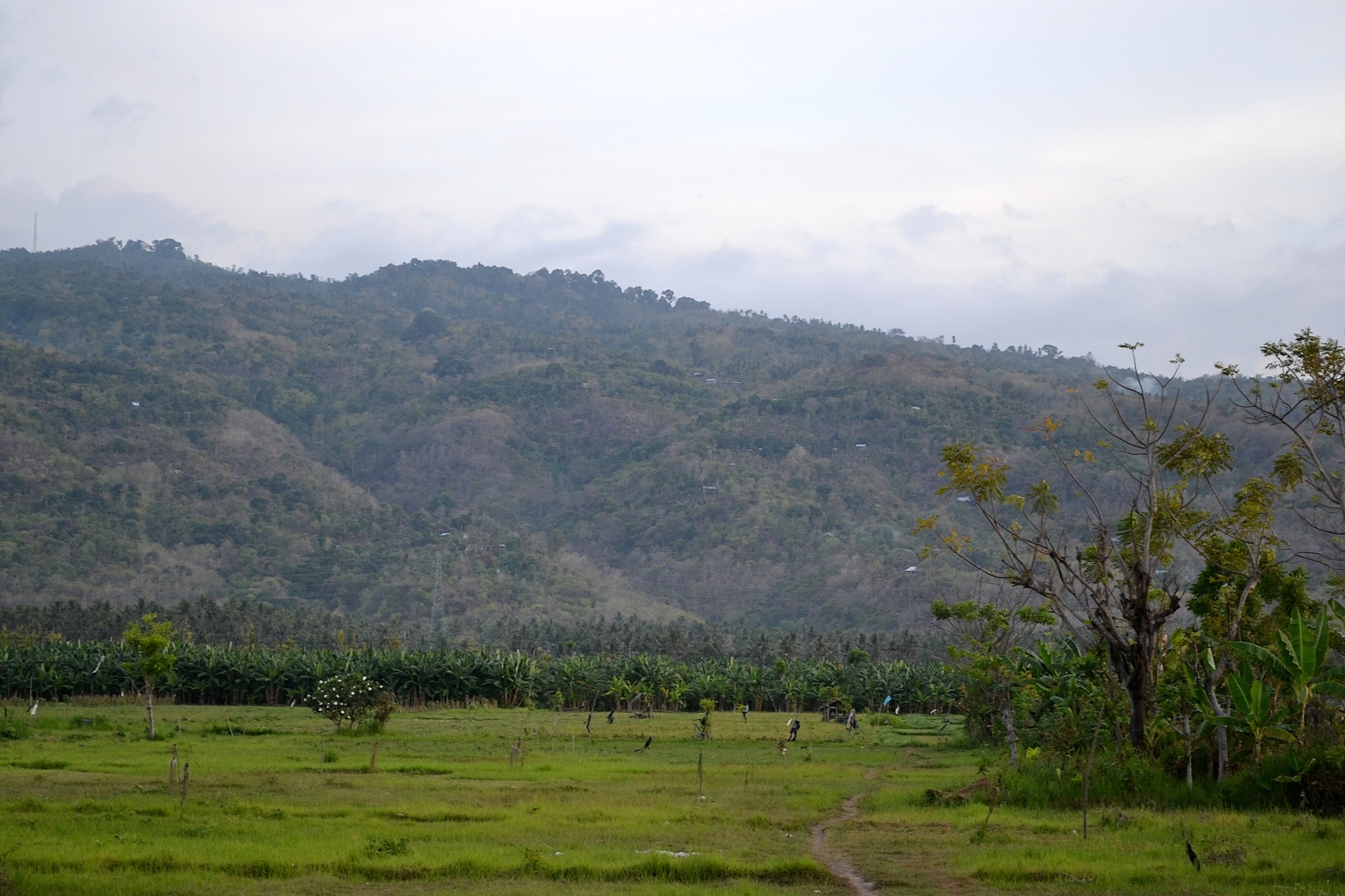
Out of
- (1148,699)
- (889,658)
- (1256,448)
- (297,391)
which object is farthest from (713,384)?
(1148,699)

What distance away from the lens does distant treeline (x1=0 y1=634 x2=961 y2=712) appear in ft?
169

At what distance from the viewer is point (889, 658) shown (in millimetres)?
73750

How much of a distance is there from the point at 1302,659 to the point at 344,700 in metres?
27.9

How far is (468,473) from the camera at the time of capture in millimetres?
166125

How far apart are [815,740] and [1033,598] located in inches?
1478

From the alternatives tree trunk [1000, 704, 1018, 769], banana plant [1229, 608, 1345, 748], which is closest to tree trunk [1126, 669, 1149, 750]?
banana plant [1229, 608, 1345, 748]

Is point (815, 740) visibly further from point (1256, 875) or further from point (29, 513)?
point (29, 513)

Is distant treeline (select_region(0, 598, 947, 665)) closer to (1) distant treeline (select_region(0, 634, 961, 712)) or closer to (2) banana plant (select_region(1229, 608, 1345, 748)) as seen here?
(1) distant treeline (select_region(0, 634, 961, 712))

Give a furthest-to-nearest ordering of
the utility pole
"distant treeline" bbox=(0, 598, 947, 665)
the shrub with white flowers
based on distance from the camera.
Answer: the utility pole → "distant treeline" bbox=(0, 598, 947, 665) → the shrub with white flowers

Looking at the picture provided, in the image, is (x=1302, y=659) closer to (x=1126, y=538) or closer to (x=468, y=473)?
(x=1126, y=538)

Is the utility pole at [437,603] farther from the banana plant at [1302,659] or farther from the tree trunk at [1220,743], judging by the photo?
the banana plant at [1302,659]

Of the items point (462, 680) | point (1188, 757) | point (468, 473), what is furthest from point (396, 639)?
point (468, 473)

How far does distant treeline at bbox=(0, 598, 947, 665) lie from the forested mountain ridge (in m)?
21.4

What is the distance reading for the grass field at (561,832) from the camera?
13.4 m
